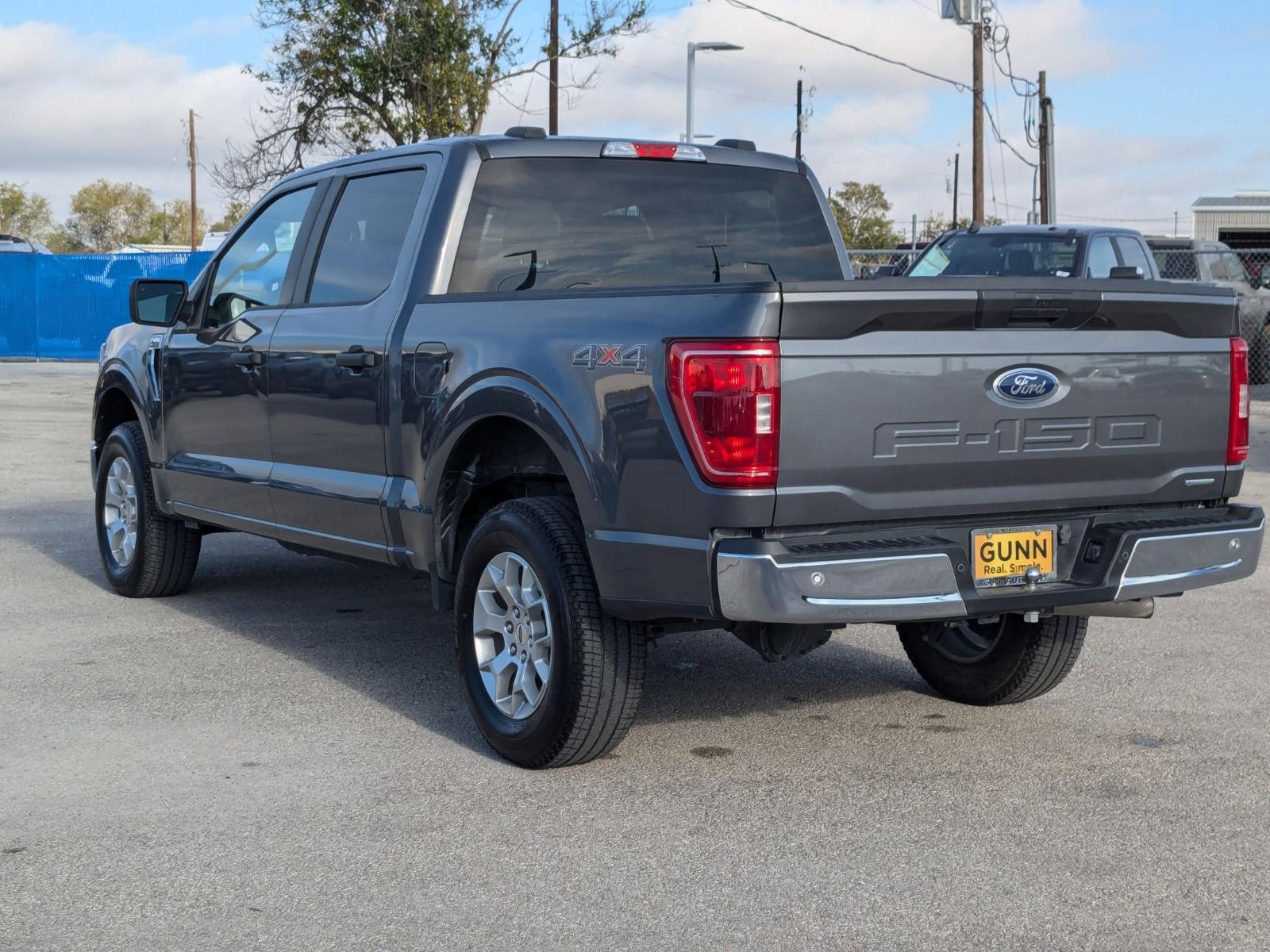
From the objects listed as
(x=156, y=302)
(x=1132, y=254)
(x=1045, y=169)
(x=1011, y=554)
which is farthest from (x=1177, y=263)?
(x=1011, y=554)

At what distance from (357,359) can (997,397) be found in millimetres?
2384

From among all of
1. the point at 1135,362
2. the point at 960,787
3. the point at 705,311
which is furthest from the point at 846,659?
the point at 705,311

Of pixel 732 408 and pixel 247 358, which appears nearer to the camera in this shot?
pixel 732 408

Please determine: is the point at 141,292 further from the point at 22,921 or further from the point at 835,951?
the point at 835,951

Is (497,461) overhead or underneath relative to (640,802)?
overhead

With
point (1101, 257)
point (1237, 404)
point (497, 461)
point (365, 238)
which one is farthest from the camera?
point (1101, 257)

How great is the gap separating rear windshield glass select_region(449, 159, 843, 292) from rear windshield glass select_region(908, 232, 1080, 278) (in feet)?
29.9

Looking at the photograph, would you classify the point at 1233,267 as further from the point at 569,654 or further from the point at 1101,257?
the point at 569,654

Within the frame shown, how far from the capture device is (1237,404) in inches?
202

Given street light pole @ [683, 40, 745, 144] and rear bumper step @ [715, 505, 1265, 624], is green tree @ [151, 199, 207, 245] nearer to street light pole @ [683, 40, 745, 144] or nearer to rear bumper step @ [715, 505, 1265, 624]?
Result: street light pole @ [683, 40, 745, 144]

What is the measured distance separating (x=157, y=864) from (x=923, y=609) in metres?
2.15

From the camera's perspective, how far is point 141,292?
7480 mm

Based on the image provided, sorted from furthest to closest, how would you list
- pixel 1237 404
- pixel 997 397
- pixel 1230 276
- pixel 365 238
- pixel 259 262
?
1. pixel 1230 276
2. pixel 259 262
3. pixel 365 238
4. pixel 1237 404
5. pixel 997 397

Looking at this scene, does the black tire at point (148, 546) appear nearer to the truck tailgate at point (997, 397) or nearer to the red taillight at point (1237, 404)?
the truck tailgate at point (997, 397)
